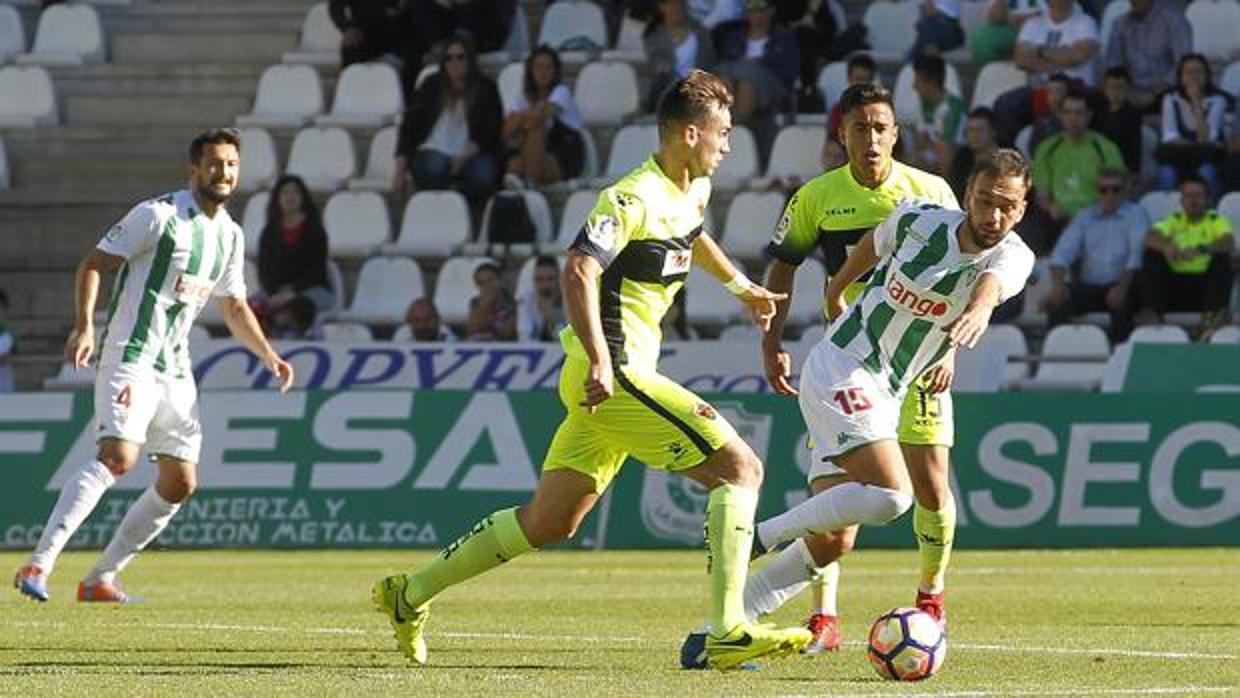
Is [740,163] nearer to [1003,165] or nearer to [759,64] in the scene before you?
[759,64]

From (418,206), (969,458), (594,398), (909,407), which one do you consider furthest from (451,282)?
(594,398)

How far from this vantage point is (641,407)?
1012 centimetres

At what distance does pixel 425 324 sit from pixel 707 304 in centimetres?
237

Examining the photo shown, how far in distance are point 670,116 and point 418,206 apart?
47.7ft

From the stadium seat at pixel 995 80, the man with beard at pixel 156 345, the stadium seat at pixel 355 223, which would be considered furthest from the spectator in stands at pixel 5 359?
the man with beard at pixel 156 345

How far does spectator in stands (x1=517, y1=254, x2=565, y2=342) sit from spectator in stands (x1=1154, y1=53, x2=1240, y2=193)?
4.91 metres

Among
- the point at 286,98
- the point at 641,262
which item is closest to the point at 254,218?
the point at 286,98

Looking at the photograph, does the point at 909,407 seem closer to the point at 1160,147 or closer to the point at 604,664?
the point at 604,664

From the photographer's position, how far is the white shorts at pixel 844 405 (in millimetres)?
10562

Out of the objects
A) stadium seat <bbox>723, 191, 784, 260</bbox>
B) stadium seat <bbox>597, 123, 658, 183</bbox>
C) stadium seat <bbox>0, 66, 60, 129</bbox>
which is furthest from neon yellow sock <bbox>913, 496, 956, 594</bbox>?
stadium seat <bbox>0, 66, 60, 129</bbox>

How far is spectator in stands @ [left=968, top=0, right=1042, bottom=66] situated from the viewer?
24.2 m

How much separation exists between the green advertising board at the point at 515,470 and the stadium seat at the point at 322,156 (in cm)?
519

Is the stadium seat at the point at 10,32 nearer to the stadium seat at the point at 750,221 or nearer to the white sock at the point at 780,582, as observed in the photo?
the stadium seat at the point at 750,221

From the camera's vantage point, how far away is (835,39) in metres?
24.8
